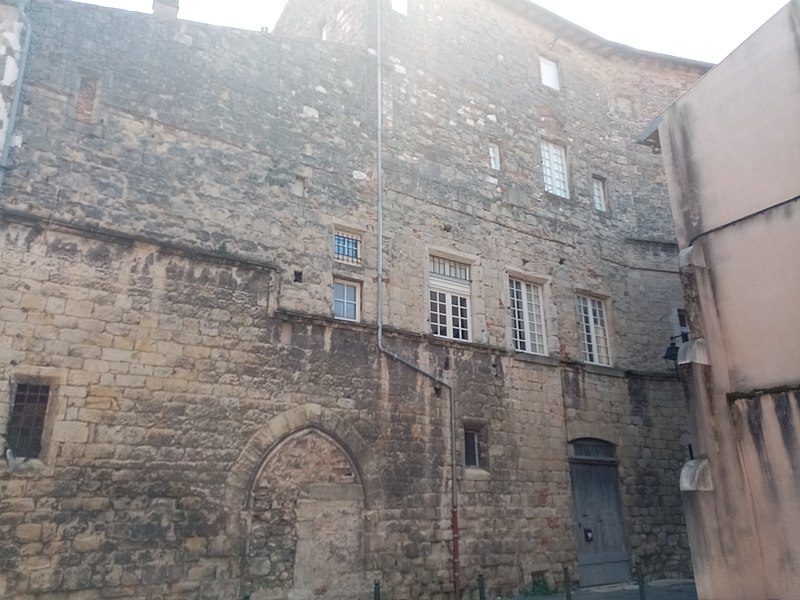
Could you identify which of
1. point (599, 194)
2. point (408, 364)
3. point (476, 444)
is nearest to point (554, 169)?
point (599, 194)

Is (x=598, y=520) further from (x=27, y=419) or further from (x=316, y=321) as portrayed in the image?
(x=27, y=419)

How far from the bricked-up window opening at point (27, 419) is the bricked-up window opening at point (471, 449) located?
Answer: 229 inches

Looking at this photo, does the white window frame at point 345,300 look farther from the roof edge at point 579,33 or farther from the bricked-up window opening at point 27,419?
the roof edge at point 579,33

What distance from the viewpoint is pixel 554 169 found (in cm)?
1323

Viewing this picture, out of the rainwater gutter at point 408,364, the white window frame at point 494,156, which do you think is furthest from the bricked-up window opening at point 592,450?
the white window frame at point 494,156

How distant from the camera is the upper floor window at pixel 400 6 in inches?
463

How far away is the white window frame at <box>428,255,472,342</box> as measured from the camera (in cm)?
1041

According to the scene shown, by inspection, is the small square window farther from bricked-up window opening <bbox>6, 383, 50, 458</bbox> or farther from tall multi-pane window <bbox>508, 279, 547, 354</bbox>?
bricked-up window opening <bbox>6, 383, 50, 458</bbox>

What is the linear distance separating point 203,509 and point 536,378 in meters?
5.97

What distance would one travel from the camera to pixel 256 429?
8055mm

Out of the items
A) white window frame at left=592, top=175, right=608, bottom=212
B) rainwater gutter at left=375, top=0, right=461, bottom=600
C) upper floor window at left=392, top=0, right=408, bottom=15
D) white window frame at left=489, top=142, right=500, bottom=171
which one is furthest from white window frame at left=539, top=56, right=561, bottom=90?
rainwater gutter at left=375, top=0, right=461, bottom=600

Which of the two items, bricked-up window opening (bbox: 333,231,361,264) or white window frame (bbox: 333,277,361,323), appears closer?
white window frame (bbox: 333,277,361,323)

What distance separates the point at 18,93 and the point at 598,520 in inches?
415

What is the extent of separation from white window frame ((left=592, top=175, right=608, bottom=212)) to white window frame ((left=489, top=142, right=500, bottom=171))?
2587mm
